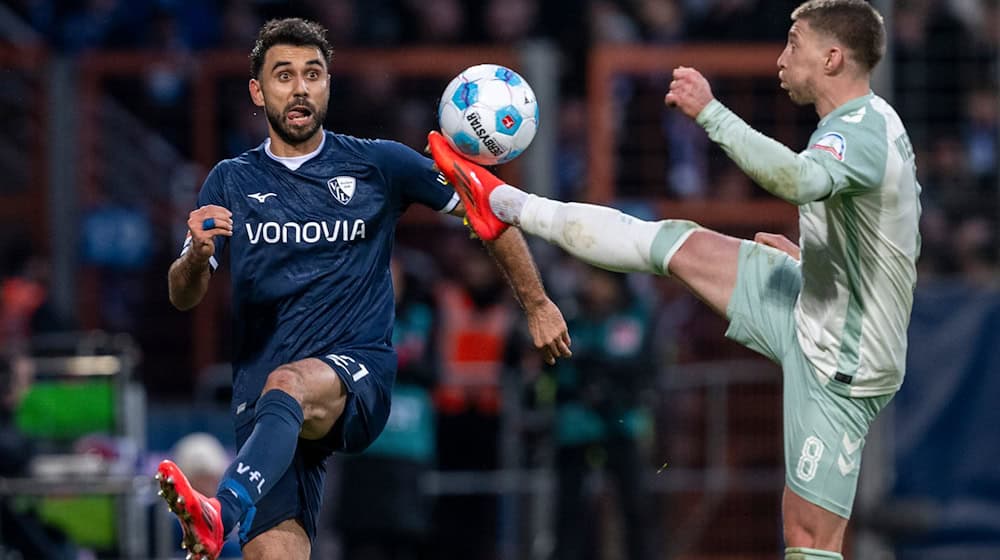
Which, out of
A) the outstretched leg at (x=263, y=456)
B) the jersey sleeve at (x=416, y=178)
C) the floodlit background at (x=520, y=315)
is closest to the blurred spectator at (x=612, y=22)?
the floodlit background at (x=520, y=315)

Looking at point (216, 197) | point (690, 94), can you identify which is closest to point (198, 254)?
point (216, 197)

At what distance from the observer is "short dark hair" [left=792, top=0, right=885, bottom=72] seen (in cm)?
667

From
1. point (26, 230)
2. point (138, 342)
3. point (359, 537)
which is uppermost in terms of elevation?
point (26, 230)

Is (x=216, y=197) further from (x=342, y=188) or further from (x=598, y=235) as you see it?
(x=598, y=235)

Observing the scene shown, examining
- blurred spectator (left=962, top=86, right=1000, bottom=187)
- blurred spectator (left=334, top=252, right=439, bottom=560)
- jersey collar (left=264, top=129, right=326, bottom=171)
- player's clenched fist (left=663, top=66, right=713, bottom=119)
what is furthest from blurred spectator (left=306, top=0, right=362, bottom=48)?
player's clenched fist (left=663, top=66, right=713, bottom=119)

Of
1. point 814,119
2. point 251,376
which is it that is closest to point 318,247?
point 251,376

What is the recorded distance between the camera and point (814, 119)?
12047 mm

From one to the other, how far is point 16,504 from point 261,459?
15.7 feet

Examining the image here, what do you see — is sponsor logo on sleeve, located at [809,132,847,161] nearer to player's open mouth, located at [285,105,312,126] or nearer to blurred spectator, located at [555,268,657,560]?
player's open mouth, located at [285,105,312,126]

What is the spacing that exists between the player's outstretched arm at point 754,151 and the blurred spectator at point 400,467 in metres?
4.49

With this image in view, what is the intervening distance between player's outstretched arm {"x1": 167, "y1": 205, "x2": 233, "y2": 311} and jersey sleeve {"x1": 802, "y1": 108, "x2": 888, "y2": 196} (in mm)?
2183

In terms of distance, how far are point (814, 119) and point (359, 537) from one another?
4.28 m

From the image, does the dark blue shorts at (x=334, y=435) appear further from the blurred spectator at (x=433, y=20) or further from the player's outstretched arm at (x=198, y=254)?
the blurred spectator at (x=433, y=20)

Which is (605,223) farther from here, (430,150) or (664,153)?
(664,153)
